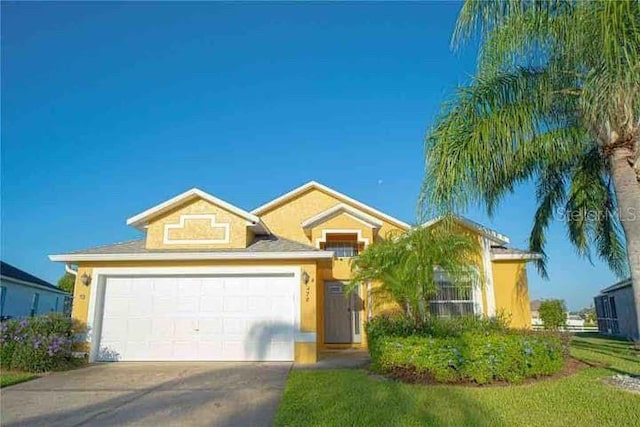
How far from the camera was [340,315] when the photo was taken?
15352 millimetres

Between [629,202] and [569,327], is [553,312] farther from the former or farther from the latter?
[629,202]

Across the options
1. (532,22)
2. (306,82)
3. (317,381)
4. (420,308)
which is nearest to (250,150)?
(306,82)

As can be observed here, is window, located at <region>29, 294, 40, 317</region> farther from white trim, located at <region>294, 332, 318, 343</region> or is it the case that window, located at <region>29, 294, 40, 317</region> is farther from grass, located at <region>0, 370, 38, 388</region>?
white trim, located at <region>294, 332, 318, 343</region>

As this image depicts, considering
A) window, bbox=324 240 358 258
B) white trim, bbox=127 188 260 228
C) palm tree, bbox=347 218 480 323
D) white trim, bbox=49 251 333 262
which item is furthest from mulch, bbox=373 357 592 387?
window, bbox=324 240 358 258

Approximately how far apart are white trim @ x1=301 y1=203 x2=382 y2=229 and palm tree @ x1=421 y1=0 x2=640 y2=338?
6.48 metres

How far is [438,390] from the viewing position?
7852 millimetres


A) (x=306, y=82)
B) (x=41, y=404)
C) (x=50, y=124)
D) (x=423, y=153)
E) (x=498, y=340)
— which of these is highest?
(x=306, y=82)

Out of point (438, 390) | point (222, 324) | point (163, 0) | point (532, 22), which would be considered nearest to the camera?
point (532, 22)

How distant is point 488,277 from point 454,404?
849cm

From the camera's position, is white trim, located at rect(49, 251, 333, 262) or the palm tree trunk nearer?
the palm tree trunk

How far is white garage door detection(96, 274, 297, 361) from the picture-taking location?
473 inches

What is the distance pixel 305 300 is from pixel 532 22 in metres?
8.99

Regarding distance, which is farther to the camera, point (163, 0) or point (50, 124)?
point (50, 124)

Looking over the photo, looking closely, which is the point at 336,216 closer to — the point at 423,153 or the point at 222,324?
the point at 222,324
